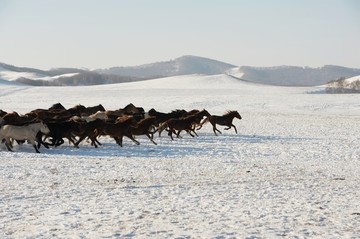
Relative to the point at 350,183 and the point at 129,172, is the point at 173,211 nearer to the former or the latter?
the point at 129,172

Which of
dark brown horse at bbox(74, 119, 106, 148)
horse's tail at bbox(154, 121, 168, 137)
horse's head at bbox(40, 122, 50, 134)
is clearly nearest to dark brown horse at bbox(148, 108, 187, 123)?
horse's tail at bbox(154, 121, 168, 137)

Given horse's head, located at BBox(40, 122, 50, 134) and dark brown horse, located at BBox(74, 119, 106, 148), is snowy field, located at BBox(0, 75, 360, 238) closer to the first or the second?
dark brown horse, located at BBox(74, 119, 106, 148)

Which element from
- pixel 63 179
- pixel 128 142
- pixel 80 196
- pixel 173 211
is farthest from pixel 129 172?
pixel 128 142

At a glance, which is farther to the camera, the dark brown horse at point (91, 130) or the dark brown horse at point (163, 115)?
the dark brown horse at point (163, 115)

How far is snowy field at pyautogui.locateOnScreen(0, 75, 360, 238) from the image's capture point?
291 inches

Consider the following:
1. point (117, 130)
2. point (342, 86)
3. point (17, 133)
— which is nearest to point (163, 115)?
point (117, 130)

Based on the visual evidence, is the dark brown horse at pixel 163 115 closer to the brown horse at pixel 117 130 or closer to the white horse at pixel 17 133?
the brown horse at pixel 117 130

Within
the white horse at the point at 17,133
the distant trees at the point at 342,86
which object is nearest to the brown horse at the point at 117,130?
the white horse at the point at 17,133

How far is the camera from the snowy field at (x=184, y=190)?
291 inches

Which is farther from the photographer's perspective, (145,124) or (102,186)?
(145,124)

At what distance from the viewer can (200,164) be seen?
13.6 metres

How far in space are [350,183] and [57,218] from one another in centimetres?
661

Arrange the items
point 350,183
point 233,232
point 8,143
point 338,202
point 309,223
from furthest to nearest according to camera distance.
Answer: point 8,143, point 350,183, point 338,202, point 309,223, point 233,232

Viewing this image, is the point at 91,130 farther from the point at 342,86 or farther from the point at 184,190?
the point at 342,86
